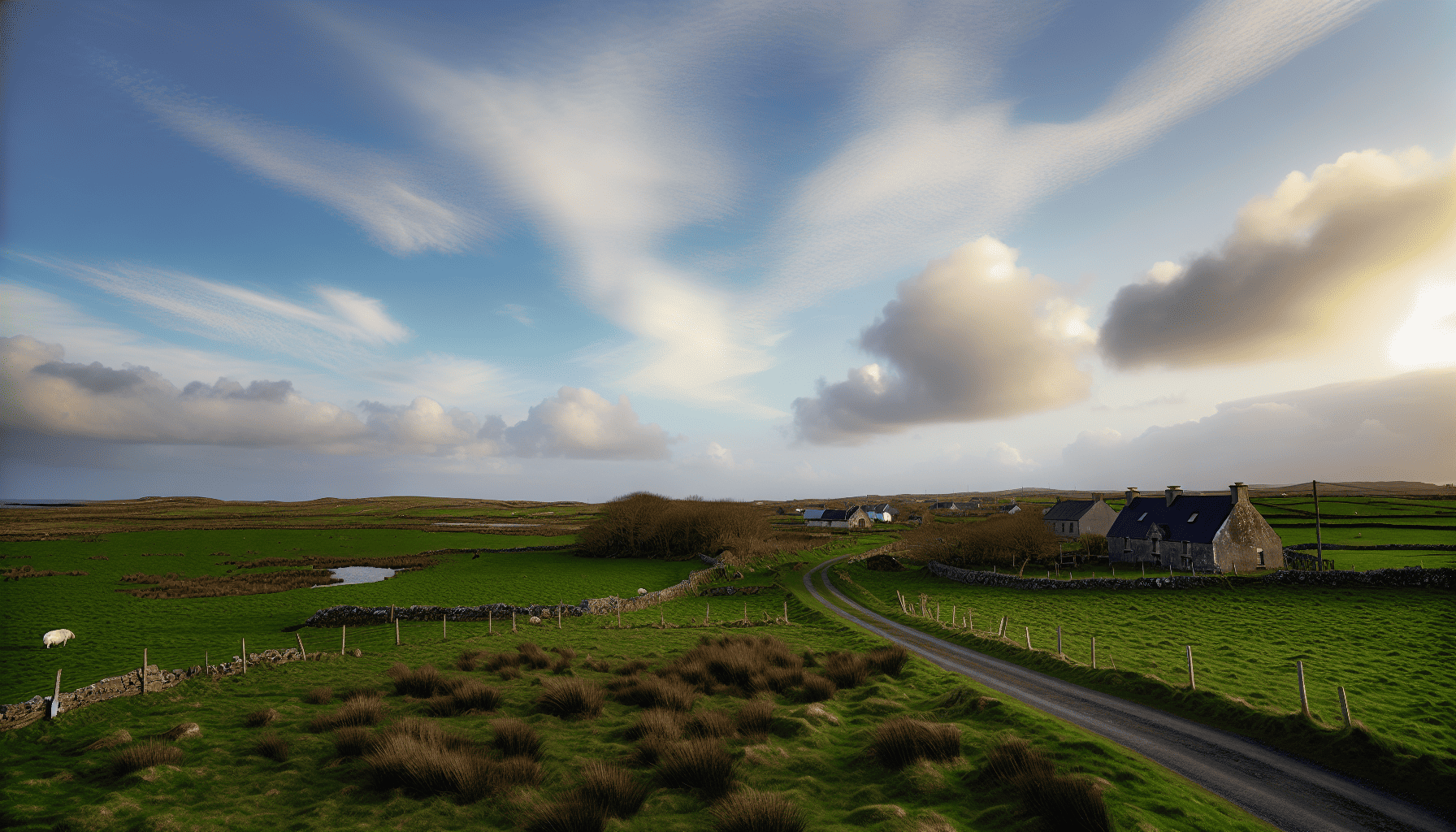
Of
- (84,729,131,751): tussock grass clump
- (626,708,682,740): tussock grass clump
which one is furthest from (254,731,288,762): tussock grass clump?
(626,708,682,740): tussock grass clump

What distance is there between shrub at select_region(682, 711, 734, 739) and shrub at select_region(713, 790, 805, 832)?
11.7 ft

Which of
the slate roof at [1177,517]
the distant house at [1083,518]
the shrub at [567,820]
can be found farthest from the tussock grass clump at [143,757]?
the distant house at [1083,518]

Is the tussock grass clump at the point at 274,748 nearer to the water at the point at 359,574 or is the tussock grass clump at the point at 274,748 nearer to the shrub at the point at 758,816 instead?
the shrub at the point at 758,816

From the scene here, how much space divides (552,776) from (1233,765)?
626 inches

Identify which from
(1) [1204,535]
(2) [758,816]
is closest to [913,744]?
(2) [758,816]

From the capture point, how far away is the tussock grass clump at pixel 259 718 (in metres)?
16.2

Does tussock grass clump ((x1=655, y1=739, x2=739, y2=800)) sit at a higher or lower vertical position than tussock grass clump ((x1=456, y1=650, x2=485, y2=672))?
higher

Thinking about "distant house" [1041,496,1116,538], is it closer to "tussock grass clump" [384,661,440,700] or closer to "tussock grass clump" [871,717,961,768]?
"tussock grass clump" [871,717,961,768]

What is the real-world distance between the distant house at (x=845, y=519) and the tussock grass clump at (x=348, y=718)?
125957 mm

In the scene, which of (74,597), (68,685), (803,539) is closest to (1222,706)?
(68,685)

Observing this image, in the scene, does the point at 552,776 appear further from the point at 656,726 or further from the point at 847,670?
the point at 847,670

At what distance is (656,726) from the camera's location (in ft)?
47.1

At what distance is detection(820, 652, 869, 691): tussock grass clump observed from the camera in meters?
19.6

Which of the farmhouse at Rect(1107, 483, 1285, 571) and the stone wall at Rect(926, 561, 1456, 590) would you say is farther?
the farmhouse at Rect(1107, 483, 1285, 571)
